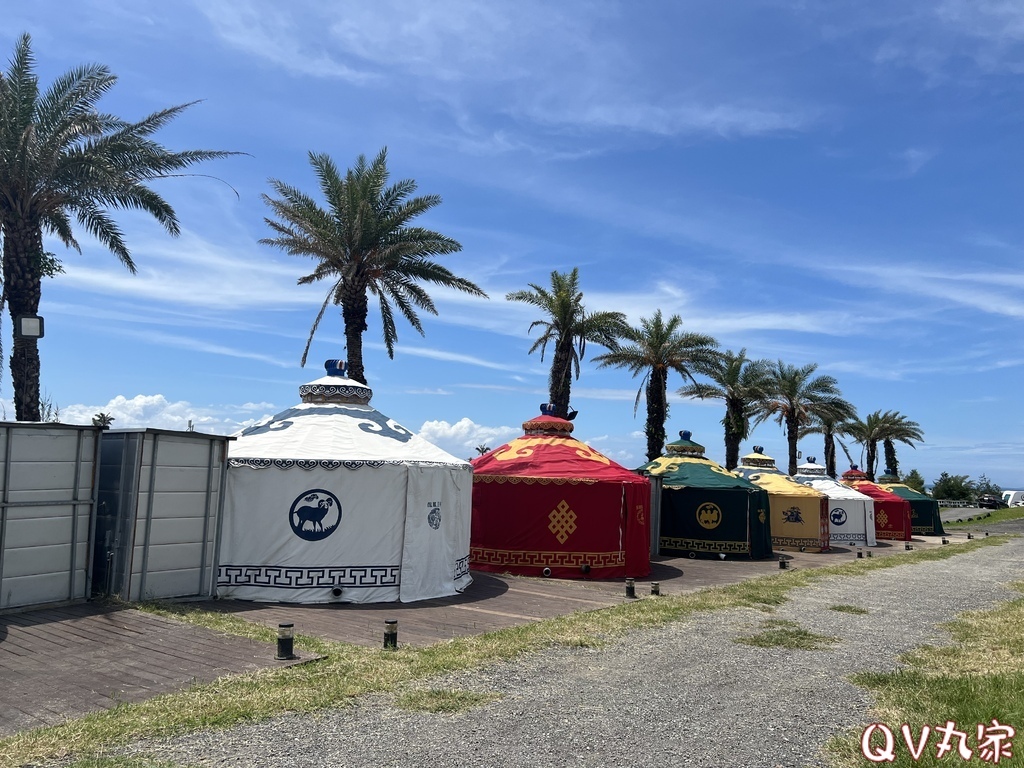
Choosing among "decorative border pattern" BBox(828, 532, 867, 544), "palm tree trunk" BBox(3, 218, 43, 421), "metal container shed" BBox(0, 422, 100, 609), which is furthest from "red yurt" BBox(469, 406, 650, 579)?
"decorative border pattern" BBox(828, 532, 867, 544)

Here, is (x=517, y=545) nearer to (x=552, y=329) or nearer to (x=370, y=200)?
(x=370, y=200)

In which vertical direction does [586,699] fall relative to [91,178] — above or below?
below

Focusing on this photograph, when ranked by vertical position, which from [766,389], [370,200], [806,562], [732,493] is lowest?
[806,562]

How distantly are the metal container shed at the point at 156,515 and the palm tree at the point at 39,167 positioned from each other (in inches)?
253

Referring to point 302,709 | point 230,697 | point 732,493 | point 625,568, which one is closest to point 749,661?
point 302,709

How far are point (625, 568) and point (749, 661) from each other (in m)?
7.96

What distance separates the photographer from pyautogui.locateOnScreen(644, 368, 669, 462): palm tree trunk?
95.7 ft

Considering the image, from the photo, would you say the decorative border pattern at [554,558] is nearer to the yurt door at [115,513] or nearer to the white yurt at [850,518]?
the yurt door at [115,513]

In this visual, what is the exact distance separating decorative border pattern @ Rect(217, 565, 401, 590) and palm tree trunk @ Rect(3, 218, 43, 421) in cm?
727

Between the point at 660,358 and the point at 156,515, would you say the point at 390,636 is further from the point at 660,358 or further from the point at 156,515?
the point at 660,358

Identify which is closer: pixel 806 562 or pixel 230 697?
pixel 230 697

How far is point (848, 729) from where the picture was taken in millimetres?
6281

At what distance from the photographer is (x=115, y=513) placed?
10.9 m

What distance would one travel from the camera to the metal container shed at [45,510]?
386 inches
